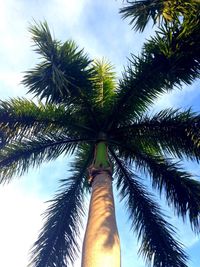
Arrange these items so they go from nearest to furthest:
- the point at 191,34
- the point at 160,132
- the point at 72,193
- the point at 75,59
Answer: the point at 191,34 < the point at 75,59 < the point at 160,132 < the point at 72,193

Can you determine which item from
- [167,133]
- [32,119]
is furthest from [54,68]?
[167,133]

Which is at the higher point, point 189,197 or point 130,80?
point 130,80

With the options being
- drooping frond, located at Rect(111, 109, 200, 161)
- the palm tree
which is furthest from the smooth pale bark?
drooping frond, located at Rect(111, 109, 200, 161)

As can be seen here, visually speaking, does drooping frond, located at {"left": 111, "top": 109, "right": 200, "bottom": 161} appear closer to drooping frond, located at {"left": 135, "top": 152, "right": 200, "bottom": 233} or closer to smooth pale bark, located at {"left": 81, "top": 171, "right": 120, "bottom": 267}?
drooping frond, located at {"left": 135, "top": 152, "right": 200, "bottom": 233}

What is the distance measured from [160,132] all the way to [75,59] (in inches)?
107

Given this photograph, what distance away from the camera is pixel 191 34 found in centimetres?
895

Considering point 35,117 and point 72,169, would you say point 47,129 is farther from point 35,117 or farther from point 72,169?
point 72,169

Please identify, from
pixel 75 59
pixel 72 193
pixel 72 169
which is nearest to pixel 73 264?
pixel 72 193

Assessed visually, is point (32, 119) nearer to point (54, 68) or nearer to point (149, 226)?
point (54, 68)

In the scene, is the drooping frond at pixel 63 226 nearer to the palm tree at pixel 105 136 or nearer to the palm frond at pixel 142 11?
the palm tree at pixel 105 136

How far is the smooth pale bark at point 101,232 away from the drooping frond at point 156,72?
7.63ft

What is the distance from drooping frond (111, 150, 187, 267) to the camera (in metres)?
9.91

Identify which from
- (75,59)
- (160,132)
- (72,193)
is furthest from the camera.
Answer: (72,193)

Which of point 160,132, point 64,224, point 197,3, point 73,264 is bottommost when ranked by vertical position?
point 73,264
